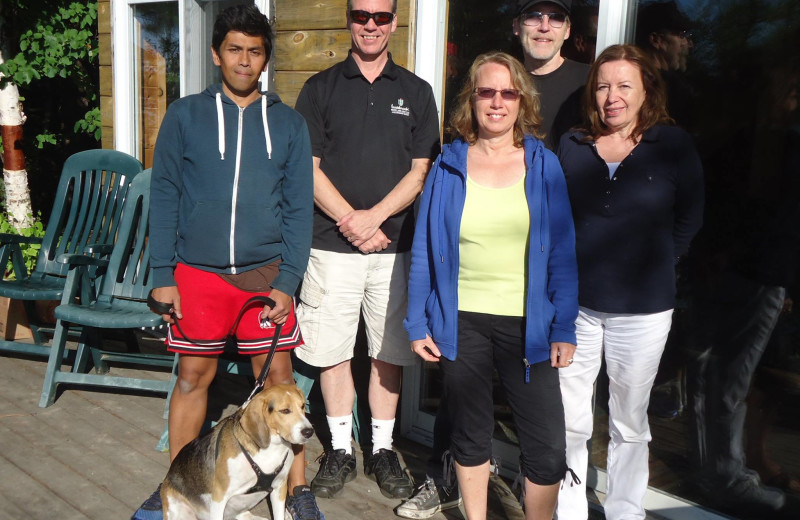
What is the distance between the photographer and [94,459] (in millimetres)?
3510

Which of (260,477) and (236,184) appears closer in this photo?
(260,477)

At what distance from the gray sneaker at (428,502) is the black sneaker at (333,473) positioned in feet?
0.97

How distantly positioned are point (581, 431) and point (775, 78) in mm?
1395

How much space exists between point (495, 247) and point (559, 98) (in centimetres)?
73

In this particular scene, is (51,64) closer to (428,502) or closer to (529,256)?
(428,502)

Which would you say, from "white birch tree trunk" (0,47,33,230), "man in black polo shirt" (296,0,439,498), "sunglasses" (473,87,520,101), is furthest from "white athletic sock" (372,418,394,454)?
"white birch tree trunk" (0,47,33,230)

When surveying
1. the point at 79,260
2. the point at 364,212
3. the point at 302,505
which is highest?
the point at 364,212

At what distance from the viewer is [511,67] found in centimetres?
249

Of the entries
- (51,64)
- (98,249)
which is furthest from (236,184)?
(51,64)

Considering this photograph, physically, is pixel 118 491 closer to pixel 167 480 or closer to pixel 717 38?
pixel 167 480

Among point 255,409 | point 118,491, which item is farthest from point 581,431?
point 118,491

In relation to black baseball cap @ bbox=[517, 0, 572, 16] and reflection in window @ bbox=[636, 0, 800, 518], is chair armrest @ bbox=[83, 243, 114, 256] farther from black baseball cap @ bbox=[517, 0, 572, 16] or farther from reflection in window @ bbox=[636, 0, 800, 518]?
reflection in window @ bbox=[636, 0, 800, 518]

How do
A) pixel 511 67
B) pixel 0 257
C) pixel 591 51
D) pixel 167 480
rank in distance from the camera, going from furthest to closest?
pixel 0 257 → pixel 591 51 → pixel 167 480 → pixel 511 67

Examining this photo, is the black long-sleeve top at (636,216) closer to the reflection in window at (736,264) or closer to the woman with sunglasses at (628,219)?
the woman with sunglasses at (628,219)
